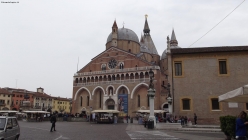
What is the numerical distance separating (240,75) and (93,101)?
32982 millimetres

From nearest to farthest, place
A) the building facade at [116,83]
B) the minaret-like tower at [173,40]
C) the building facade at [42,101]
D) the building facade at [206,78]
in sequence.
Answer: the building facade at [206,78] → the building facade at [116,83] → the building facade at [42,101] → the minaret-like tower at [173,40]

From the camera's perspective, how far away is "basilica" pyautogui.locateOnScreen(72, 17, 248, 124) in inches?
902

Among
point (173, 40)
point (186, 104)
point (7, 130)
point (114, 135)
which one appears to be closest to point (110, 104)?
point (186, 104)

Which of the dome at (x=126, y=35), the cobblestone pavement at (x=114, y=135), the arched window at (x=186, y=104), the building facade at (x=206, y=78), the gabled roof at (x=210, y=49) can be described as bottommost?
the cobblestone pavement at (x=114, y=135)

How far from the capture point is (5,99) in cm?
6159

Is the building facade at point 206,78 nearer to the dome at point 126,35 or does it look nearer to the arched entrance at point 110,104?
the arched entrance at point 110,104

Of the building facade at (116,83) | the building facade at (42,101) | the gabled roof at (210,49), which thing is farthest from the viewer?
the building facade at (42,101)

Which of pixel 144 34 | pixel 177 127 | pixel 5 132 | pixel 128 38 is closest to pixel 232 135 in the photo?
pixel 177 127

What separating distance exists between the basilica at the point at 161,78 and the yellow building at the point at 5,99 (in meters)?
22.7

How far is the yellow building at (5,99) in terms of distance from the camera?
6072 centimetres

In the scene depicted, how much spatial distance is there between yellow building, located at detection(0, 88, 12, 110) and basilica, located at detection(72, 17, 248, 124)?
2269 centimetres

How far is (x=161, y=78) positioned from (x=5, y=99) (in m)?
42.6

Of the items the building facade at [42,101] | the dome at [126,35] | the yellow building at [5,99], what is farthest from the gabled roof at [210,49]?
the building facade at [42,101]

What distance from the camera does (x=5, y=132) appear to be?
26.4ft
